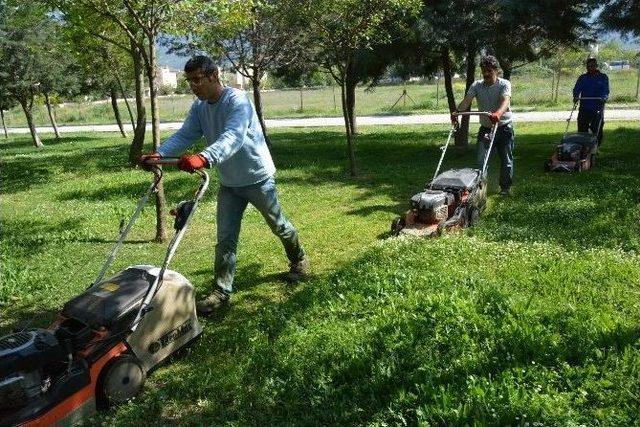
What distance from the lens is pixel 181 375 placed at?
13.6 ft

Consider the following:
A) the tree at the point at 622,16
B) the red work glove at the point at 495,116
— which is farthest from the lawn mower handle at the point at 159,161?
the tree at the point at 622,16

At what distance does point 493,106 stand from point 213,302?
A: 16.5ft

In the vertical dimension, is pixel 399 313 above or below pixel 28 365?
below

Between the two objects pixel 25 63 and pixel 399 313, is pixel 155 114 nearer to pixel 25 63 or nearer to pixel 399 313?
pixel 399 313

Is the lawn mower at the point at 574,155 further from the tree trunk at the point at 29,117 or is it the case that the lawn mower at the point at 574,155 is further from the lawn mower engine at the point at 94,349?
the tree trunk at the point at 29,117

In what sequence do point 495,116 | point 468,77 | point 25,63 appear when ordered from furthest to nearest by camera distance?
point 25,63
point 468,77
point 495,116

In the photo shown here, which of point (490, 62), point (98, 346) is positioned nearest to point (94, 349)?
point (98, 346)

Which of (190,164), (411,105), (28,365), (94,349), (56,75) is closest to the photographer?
(28,365)

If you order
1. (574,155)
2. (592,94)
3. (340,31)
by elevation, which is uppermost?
(340,31)

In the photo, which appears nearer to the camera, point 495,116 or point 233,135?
point 233,135

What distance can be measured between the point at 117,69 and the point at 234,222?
60.4 feet

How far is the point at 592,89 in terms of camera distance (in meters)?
11.4

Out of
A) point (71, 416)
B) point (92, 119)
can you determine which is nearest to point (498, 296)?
point (71, 416)

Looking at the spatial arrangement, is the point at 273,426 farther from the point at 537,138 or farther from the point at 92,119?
the point at 92,119
